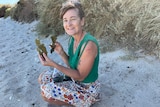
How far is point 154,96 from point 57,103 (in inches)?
39.5

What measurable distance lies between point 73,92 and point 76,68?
8.5 inches

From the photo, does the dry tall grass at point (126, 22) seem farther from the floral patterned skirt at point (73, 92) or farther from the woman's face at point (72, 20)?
the woman's face at point (72, 20)

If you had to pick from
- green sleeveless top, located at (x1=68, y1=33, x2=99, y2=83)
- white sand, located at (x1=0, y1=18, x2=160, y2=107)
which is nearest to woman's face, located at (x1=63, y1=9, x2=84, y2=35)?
green sleeveless top, located at (x1=68, y1=33, x2=99, y2=83)

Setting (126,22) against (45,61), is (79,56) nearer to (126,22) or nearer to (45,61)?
(45,61)

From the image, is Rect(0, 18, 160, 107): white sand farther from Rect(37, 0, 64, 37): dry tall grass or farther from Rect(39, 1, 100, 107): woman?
Rect(37, 0, 64, 37): dry tall grass

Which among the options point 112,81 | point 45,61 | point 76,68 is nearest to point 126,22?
point 112,81

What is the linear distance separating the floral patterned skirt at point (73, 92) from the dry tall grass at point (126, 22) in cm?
121

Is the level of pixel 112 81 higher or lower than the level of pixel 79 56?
lower

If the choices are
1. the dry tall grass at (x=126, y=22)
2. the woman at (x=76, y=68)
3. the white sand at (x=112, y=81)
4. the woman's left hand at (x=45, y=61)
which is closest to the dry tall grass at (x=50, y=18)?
the dry tall grass at (x=126, y=22)

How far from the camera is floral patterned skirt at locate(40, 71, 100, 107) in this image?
9.42ft

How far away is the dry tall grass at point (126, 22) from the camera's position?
4031 mm

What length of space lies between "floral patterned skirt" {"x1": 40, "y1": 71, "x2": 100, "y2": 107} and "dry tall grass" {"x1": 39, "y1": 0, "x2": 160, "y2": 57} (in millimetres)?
1214

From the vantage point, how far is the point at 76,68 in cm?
287

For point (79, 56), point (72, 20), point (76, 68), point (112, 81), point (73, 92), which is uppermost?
point (72, 20)
